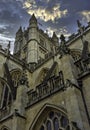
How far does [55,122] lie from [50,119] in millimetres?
313

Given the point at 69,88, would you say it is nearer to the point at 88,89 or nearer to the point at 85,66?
the point at 88,89

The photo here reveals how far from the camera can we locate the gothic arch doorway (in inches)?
283

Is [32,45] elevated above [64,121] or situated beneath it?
elevated above

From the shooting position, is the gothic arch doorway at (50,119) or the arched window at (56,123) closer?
the gothic arch doorway at (50,119)

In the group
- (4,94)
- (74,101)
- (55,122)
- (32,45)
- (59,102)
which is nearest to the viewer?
(74,101)

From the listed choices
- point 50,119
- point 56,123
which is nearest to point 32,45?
point 50,119

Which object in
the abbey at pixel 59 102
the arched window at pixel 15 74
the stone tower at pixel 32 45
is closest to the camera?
the abbey at pixel 59 102

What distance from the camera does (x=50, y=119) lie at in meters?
7.80

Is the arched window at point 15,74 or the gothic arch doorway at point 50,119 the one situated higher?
the arched window at point 15,74

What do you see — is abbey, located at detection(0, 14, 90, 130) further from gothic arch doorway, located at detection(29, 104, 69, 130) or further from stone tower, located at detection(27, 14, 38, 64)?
stone tower, located at detection(27, 14, 38, 64)

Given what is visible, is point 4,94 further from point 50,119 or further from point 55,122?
point 55,122

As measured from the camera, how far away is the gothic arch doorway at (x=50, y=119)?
7189mm

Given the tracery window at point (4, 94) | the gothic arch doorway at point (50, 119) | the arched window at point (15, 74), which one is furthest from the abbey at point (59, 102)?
the arched window at point (15, 74)

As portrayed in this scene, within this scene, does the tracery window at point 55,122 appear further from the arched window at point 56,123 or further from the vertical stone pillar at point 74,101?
the vertical stone pillar at point 74,101
